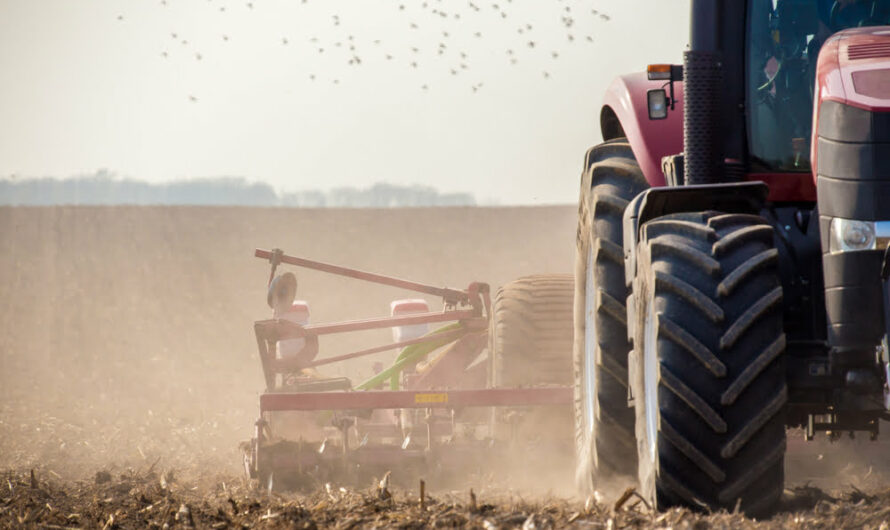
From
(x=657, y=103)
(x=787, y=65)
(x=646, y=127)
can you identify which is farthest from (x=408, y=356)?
(x=787, y=65)

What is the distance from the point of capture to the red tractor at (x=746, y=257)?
405 centimetres

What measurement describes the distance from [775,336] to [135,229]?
2722 centimetres

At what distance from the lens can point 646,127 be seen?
5629 millimetres

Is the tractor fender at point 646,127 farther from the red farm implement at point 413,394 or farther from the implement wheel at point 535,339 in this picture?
the implement wheel at point 535,339

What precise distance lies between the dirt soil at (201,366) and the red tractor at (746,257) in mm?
277

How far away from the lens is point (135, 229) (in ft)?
97.7

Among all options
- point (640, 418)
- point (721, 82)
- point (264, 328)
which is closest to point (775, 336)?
point (640, 418)

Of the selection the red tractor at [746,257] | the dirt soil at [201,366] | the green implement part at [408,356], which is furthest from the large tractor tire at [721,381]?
the green implement part at [408,356]

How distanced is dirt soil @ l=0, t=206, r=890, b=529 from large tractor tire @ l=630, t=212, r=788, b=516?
171 millimetres

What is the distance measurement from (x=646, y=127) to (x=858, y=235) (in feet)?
5.27

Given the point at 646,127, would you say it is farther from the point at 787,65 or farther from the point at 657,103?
the point at 787,65

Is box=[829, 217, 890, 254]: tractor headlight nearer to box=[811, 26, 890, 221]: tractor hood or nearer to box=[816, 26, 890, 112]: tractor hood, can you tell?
box=[811, 26, 890, 221]: tractor hood

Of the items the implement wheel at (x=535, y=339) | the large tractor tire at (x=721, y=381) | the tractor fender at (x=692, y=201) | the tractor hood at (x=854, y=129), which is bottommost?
the implement wheel at (x=535, y=339)

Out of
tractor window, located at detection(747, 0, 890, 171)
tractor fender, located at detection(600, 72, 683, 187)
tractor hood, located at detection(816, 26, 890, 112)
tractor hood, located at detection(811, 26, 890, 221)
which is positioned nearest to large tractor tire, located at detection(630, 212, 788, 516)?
tractor hood, located at detection(811, 26, 890, 221)
